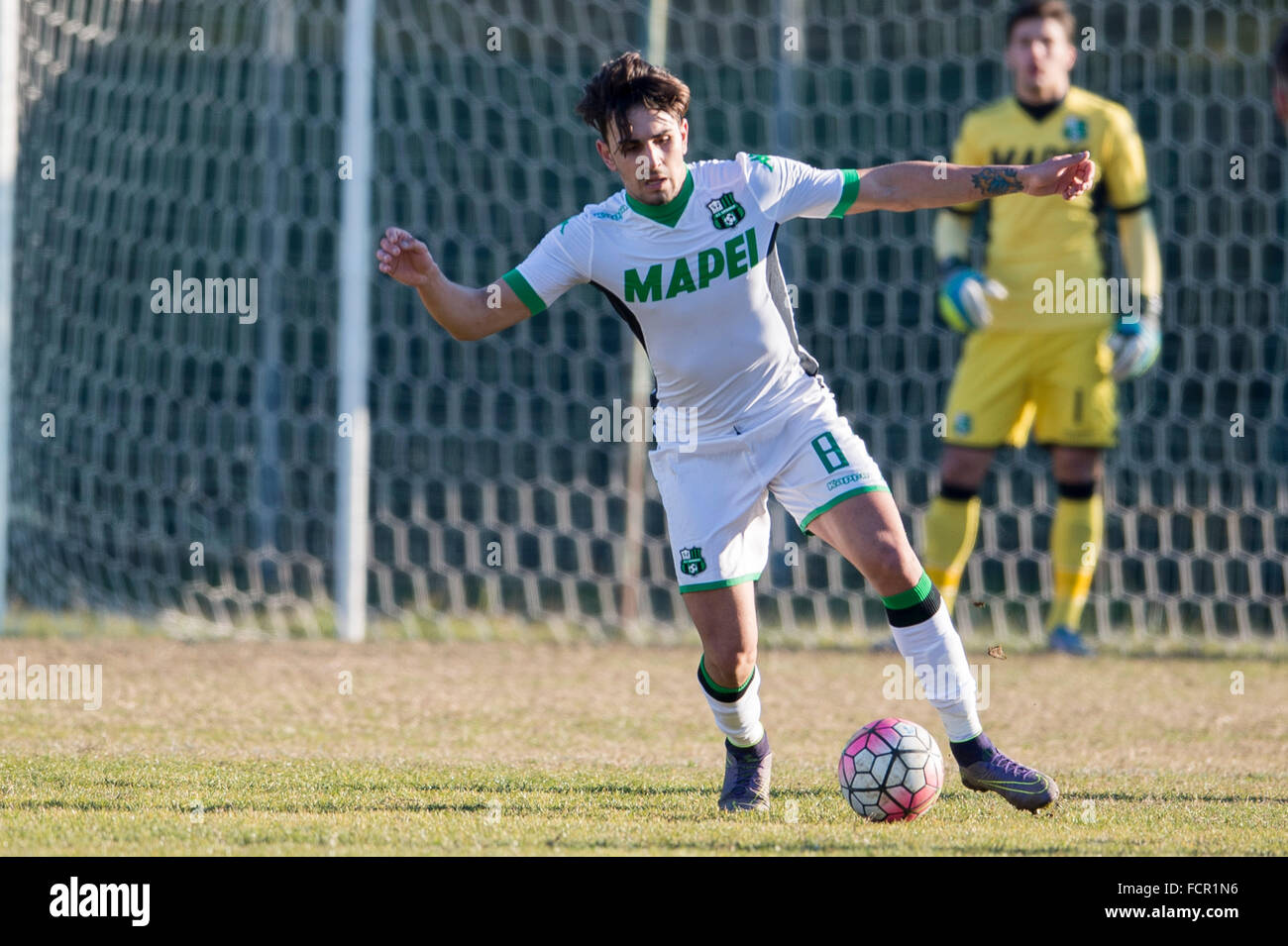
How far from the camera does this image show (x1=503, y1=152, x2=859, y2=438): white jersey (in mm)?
4422

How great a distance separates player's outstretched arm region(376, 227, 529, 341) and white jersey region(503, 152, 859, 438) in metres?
0.07

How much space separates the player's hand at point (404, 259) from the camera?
407 centimetres

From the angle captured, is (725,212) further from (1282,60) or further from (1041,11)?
(1041,11)

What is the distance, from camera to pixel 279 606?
923cm

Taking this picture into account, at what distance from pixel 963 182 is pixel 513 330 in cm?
672

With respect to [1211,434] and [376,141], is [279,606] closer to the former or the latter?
[376,141]

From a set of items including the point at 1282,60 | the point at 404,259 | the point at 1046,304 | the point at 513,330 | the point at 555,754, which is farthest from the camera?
the point at 513,330

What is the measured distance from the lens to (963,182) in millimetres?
4363

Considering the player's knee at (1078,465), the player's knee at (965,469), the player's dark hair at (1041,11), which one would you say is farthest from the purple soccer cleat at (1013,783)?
the player's dark hair at (1041,11)

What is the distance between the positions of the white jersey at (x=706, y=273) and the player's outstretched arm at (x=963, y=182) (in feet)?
0.29

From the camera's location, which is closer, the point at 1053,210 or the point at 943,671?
the point at 943,671

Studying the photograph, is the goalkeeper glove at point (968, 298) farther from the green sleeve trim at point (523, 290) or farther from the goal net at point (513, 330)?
the green sleeve trim at point (523, 290)

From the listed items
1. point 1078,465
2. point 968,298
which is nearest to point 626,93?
point 968,298

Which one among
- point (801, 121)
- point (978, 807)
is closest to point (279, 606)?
point (801, 121)
